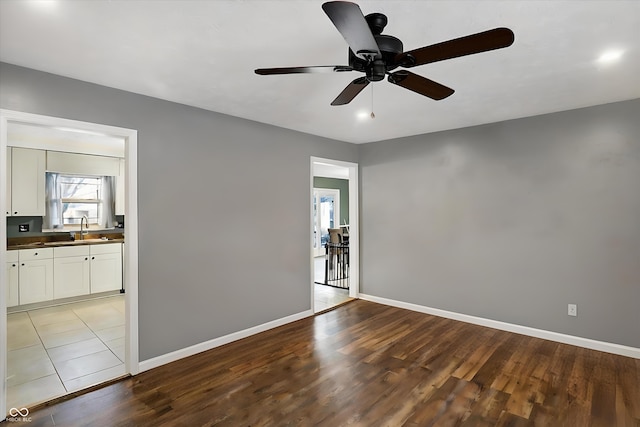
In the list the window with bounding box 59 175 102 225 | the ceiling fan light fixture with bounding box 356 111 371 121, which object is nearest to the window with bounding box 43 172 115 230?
the window with bounding box 59 175 102 225

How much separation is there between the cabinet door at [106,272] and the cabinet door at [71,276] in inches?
3.4

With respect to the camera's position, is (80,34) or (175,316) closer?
(80,34)

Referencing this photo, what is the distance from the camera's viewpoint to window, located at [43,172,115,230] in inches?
210

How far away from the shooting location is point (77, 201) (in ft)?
18.4

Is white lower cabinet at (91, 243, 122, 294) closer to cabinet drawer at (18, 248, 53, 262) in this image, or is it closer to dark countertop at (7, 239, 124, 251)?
dark countertop at (7, 239, 124, 251)

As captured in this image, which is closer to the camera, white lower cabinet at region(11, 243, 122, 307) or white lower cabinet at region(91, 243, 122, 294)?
white lower cabinet at region(11, 243, 122, 307)

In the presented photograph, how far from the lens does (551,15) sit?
5.98ft

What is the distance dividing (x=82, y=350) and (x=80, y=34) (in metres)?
3.10

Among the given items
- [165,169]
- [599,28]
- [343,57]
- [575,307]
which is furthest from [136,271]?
[575,307]

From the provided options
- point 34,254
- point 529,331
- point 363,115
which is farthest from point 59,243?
point 529,331

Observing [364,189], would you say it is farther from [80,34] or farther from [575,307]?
[80,34]

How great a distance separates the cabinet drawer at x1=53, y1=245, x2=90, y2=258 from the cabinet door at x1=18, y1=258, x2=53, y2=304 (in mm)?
130

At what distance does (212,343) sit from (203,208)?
1453mm

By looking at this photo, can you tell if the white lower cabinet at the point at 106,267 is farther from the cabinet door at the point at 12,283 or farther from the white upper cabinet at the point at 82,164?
the white upper cabinet at the point at 82,164
